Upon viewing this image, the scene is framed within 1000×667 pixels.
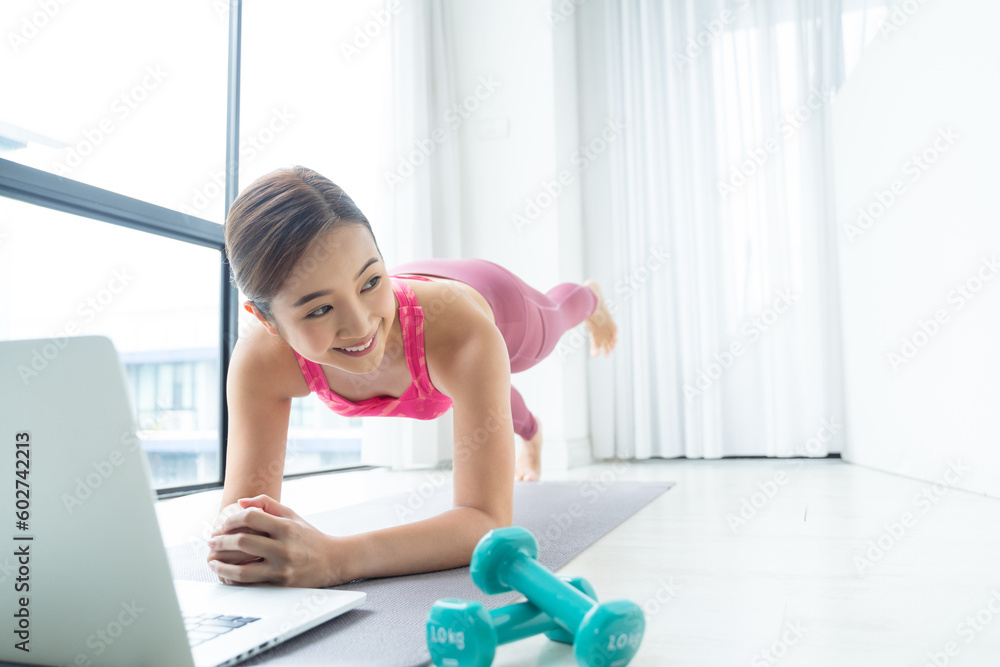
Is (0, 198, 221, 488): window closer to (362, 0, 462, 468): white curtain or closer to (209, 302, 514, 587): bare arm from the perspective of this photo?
(362, 0, 462, 468): white curtain

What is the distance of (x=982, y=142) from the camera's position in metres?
1.82

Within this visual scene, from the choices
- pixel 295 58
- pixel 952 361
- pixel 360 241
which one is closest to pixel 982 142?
pixel 952 361

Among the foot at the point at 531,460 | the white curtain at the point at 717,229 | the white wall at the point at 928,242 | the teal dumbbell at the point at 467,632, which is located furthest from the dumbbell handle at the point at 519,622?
the white curtain at the point at 717,229

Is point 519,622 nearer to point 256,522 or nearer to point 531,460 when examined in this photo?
point 256,522

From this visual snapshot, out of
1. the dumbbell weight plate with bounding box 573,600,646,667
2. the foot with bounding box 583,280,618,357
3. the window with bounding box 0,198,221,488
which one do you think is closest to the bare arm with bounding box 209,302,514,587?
the dumbbell weight plate with bounding box 573,600,646,667

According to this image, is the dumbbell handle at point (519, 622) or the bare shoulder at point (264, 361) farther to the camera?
the bare shoulder at point (264, 361)

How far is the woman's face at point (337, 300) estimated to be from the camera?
99cm

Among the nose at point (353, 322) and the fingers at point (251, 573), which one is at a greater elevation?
the nose at point (353, 322)

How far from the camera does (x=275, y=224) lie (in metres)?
0.99

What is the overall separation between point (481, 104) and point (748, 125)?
1283 mm

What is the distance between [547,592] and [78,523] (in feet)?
1.36

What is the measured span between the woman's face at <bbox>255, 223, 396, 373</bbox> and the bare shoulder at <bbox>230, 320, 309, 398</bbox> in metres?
0.14

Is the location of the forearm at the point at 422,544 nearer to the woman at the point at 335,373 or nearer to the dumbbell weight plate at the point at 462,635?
the woman at the point at 335,373

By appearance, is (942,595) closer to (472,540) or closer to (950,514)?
(472,540)
